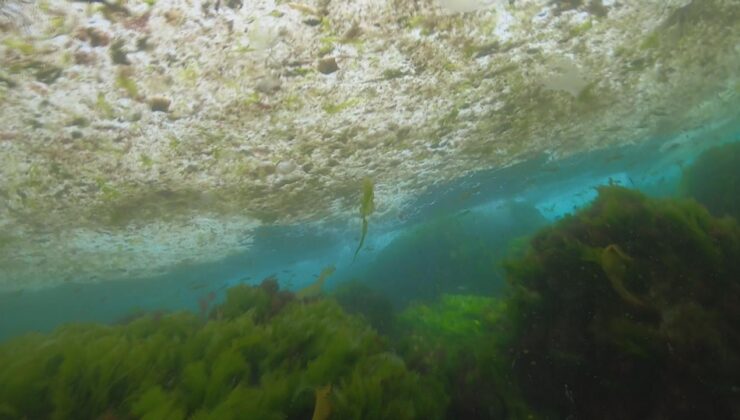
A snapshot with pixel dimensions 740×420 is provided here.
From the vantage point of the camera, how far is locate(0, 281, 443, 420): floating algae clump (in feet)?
11.2

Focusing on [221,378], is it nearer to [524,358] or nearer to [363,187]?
[524,358]

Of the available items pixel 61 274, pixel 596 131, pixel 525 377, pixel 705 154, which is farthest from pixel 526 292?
pixel 61 274

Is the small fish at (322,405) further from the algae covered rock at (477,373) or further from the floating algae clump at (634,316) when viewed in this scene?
the floating algae clump at (634,316)

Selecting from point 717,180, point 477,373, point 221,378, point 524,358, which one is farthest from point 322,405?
point 717,180

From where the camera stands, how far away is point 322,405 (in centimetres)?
331

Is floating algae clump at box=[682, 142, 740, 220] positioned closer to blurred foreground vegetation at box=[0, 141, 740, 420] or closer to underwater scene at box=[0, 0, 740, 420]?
underwater scene at box=[0, 0, 740, 420]

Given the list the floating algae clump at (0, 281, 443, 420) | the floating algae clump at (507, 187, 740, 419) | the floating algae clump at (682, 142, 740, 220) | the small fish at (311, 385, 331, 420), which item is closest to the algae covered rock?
the floating algae clump at (507, 187, 740, 419)

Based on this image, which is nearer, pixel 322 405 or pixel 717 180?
pixel 322 405

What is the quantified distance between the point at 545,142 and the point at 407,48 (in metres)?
12.8

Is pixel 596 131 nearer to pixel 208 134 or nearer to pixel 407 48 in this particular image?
pixel 407 48

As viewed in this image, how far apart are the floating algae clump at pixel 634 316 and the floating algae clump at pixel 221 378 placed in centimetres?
169

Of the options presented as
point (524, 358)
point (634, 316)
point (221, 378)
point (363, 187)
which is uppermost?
point (221, 378)

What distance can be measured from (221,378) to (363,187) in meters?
5.34

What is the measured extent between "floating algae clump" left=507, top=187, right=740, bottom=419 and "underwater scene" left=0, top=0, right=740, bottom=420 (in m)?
0.03
